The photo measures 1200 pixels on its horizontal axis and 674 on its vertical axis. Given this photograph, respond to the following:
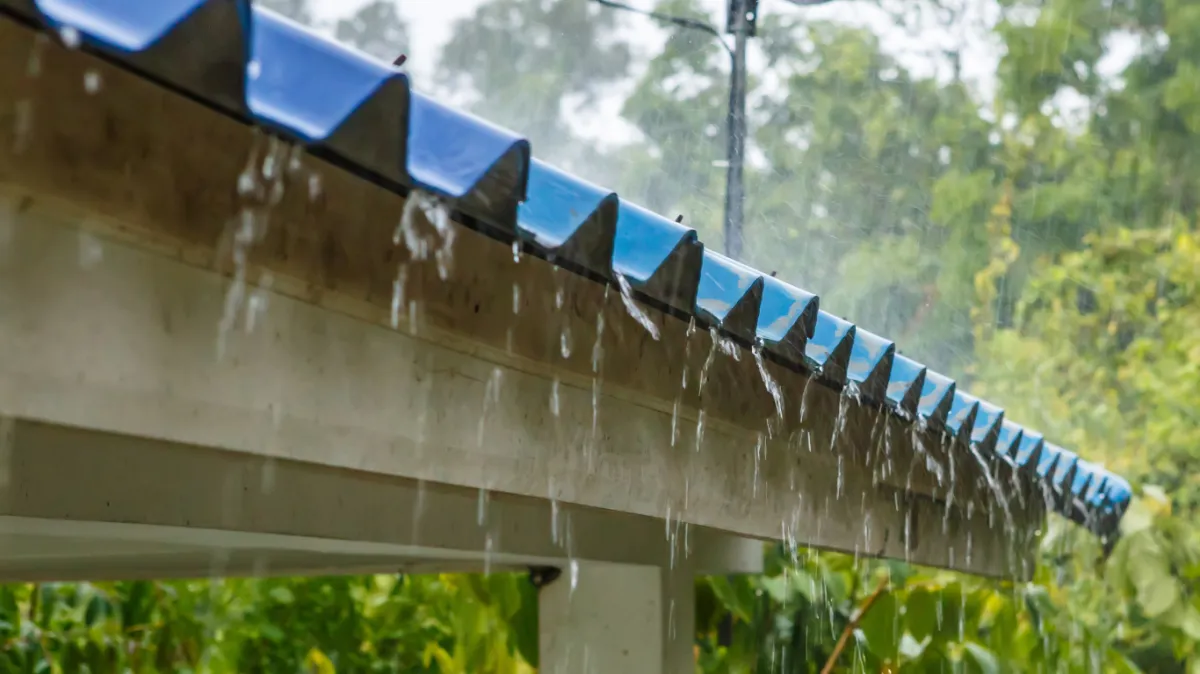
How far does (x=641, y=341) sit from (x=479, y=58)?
16.0ft

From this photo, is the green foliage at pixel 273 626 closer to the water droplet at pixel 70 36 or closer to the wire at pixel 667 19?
the wire at pixel 667 19

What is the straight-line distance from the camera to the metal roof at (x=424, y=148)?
0.82 metres

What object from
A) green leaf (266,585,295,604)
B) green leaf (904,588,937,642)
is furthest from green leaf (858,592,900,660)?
green leaf (266,585,295,604)

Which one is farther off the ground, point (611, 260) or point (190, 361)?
point (611, 260)

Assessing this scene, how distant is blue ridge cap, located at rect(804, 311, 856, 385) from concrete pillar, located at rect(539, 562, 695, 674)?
2.47 feet

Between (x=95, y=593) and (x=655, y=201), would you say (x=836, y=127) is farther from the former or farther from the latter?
(x=95, y=593)

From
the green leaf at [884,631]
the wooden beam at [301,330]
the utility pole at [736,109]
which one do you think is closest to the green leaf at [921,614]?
the green leaf at [884,631]

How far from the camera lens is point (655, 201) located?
7207mm

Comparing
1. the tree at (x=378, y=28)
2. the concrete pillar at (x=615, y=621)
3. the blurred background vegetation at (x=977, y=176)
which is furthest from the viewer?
the blurred background vegetation at (x=977, y=176)

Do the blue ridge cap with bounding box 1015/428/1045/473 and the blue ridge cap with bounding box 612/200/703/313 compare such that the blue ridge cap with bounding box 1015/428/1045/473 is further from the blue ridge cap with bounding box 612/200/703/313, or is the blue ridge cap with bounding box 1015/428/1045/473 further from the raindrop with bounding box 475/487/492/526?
the blue ridge cap with bounding box 612/200/703/313

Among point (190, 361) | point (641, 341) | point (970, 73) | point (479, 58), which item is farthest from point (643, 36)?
point (190, 361)

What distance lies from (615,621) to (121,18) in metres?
1.90

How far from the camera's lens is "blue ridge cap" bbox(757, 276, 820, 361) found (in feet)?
5.49

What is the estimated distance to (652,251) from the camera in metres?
1.40
